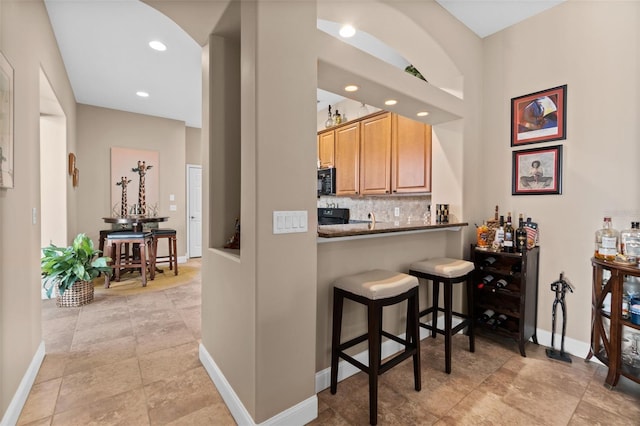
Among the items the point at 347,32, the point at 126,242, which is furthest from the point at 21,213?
the point at 347,32

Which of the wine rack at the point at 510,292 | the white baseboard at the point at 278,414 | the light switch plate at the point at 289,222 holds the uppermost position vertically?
the light switch plate at the point at 289,222

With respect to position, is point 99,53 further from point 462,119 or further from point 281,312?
point 462,119

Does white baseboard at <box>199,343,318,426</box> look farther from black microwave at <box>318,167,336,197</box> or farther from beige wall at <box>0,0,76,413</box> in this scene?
black microwave at <box>318,167,336,197</box>

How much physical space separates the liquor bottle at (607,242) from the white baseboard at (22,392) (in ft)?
12.3

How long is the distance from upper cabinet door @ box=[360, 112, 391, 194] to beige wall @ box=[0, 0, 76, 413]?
3163mm

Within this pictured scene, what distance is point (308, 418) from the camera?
163 centimetres

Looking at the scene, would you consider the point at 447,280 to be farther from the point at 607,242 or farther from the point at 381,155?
the point at 381,155

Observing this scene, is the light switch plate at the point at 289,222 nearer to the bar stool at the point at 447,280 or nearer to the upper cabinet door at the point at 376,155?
the bar stool at the point at 447,280

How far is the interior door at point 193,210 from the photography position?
6.42 m

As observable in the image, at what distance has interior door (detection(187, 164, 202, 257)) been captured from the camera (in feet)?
21.1

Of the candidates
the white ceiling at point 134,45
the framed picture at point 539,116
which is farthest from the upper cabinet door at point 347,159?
the framed picture at point 539,116

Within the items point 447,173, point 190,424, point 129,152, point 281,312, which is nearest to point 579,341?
point 447,173

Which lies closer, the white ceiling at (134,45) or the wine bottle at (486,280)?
the white ceiling at (134,45)

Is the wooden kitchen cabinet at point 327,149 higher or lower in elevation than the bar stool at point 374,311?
higher
